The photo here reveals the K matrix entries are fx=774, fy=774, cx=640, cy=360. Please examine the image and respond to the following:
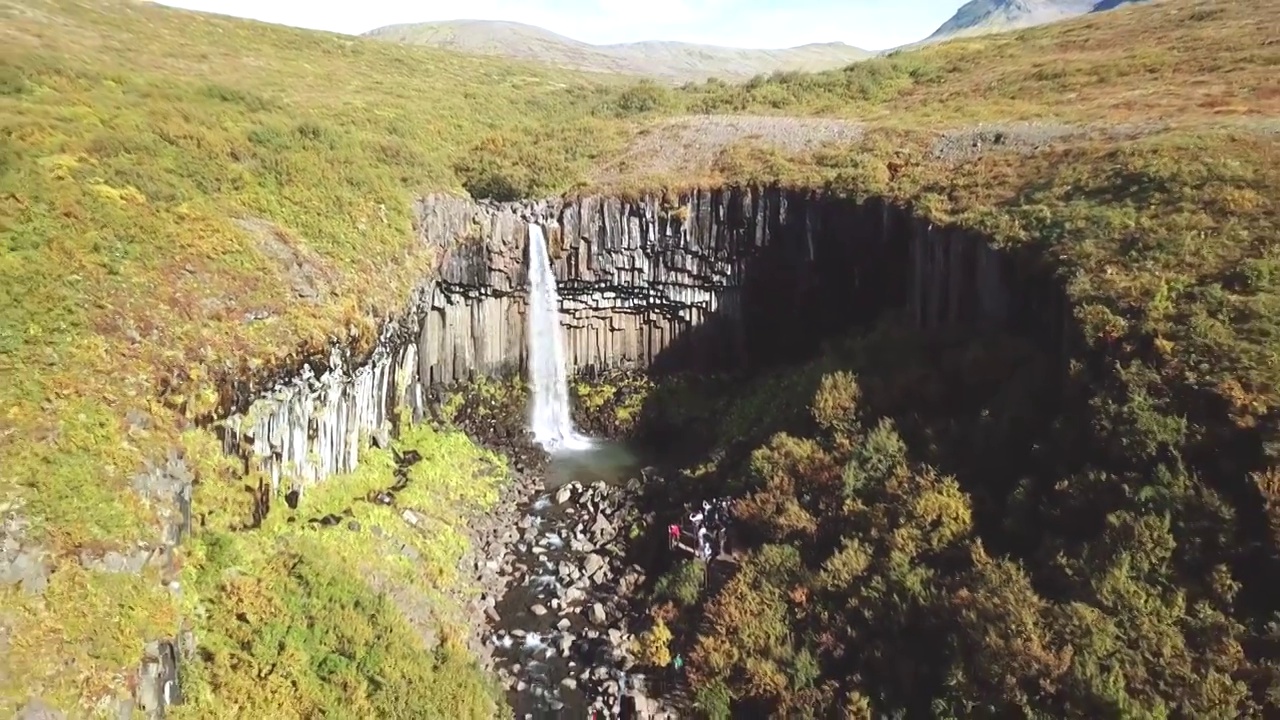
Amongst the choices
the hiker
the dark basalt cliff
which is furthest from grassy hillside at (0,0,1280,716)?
the hiker

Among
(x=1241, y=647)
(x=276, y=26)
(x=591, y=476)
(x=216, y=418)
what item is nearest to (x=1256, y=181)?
(x=1241, y=647)

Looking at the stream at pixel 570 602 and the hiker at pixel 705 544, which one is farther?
the hiker at pixel 705 544

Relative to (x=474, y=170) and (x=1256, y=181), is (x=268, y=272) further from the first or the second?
(x=1256, y=181)

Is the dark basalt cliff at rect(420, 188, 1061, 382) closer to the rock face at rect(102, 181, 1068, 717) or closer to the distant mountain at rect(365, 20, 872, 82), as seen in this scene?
the rock face at rect(102, 181, 1068, 717)

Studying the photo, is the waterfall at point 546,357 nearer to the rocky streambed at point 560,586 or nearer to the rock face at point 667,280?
the rock face at point 667,280

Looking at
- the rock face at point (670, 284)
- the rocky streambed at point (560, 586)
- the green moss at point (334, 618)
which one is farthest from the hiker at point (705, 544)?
the green moss at point (334, 618)

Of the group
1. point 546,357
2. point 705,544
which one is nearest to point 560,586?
point 705,544
